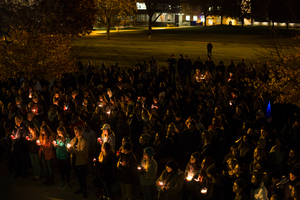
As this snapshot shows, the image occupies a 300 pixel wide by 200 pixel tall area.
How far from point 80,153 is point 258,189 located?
147 inches

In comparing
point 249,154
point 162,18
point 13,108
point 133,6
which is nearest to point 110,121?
point 13,108

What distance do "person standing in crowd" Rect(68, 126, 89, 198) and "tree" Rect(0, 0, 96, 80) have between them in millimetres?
8413

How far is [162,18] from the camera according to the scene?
98.8 meters

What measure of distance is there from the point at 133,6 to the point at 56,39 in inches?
1345

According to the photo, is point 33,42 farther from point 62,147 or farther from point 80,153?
point 80,153

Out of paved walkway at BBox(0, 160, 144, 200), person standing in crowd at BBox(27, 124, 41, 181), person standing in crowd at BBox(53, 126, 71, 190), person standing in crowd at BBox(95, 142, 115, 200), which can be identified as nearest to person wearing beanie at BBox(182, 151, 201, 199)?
person standing in crowd at BBox(95, 142, 115, 200)

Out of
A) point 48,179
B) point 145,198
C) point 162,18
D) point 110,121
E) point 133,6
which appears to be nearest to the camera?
point 145,198

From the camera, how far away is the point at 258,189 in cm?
596

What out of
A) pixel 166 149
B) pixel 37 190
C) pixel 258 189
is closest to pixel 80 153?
pixel 37 190

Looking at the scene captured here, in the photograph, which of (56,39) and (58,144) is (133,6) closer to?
(56,39)

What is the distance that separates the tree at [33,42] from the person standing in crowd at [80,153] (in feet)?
27.6

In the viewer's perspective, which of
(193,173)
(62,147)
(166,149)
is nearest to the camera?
(193,173)

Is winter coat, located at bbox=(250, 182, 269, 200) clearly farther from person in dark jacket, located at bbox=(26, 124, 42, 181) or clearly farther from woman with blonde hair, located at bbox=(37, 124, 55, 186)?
person in dark jacket, located at bbox=(26, 124, 42, 181)

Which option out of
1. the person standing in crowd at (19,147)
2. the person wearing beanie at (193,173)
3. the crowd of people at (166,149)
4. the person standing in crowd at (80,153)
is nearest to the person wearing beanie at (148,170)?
the crowd of people at (166,149)
